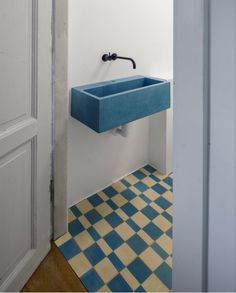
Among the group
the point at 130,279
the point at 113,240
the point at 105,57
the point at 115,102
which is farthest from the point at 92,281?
the point at 105,57

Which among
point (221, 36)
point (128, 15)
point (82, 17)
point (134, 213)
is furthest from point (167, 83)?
point (221, 36)

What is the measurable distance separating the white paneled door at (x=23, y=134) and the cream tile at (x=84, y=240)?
0.89 feet

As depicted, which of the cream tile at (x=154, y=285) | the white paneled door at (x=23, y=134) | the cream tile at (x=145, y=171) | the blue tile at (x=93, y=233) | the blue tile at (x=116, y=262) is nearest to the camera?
the white paneled door at (x=23, y=134)

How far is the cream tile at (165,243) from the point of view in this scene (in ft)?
4.96

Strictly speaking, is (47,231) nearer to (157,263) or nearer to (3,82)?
(157,263)

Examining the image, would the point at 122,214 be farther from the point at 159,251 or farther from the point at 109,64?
the point at 109,64

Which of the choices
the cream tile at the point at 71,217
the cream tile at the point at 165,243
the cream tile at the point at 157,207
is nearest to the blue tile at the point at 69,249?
the cream tile at the point at 71,217

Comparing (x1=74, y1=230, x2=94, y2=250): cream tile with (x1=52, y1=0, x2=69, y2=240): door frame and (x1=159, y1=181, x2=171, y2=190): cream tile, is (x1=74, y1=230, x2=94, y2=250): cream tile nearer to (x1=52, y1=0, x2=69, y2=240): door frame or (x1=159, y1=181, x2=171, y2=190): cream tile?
(x1=52, y1=0, x2=69, y2=240): door frame

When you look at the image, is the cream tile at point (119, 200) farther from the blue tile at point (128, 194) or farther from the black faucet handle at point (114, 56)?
the black faucet handle at point (114, 56)

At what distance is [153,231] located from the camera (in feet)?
5.45

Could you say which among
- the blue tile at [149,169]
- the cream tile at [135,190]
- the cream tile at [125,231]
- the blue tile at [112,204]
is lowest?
the cream tile at [125,231]

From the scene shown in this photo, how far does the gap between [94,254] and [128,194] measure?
0.70 metres

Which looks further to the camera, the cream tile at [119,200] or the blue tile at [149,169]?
the blue tile at [149,169]

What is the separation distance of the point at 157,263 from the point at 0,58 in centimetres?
137
